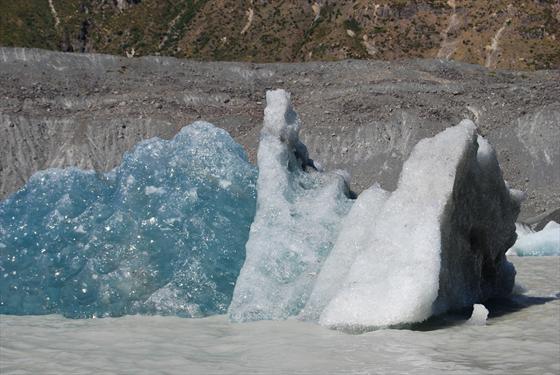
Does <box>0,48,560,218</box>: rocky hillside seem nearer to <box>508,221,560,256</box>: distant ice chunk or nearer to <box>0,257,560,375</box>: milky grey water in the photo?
<box>508,221,560,256</box>: distant ice chunk

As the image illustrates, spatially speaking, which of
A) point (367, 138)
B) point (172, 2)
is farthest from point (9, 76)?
point (172, 2)

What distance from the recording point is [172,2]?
9062 cm

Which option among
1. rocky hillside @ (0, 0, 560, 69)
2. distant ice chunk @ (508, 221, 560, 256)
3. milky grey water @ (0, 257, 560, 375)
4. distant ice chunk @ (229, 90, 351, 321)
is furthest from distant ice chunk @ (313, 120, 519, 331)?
rocky hillside @ (0, 0, 560, 69)

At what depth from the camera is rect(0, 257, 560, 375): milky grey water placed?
11.9 feet

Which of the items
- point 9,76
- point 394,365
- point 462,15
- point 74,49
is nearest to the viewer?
point 394,365

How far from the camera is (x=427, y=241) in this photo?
460 centimetres

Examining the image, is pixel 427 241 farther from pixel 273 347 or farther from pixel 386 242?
Answer: pixel 273 347

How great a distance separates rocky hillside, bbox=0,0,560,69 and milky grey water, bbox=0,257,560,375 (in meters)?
66.0

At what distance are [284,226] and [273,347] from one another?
1.64 meters

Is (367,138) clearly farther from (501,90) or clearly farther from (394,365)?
(394,365)

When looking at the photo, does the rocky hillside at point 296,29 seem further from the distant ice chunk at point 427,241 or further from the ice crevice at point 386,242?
the distant ice chunk at point 427,241

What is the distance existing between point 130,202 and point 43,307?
112 cm

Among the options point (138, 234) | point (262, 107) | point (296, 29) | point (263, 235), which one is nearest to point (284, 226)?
point (263, 235)

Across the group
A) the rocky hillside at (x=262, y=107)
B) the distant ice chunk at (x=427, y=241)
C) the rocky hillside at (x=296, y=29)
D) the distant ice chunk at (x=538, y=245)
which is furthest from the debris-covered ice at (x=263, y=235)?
the rocky hillside at (x=296, y=29)
